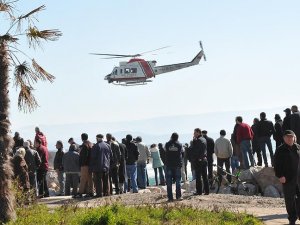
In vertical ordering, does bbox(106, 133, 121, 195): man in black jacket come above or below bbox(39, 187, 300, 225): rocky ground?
above

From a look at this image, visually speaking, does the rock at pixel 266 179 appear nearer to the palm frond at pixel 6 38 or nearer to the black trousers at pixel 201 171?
the black trousers at pixel 201 171

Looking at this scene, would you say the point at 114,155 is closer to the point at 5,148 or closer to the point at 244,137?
the point at 244,137

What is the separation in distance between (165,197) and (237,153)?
5.53 m

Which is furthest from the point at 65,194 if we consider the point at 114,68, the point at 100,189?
the point at 114,68

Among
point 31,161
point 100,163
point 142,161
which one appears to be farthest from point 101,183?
point 142,161

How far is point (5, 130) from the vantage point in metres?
12.4

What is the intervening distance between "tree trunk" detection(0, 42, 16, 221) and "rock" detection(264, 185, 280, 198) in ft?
37.2

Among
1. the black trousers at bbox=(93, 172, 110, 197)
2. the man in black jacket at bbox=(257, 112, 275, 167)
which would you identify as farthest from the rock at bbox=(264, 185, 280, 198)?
the black trousers at bbox=(93, 172, 110, 197)

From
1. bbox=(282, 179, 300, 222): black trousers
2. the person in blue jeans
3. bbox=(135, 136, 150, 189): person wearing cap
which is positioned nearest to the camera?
bbox=(282, 179, 300, 222): black trousers

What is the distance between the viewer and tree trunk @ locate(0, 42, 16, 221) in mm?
12320

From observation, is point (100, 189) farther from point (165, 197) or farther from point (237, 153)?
point (237, 153)

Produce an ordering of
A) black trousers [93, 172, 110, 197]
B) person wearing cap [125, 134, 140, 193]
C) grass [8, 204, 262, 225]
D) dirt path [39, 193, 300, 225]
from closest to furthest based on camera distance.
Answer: grass [8, 204, 262, 225]
dirt path [39, 193, 300, 225]
black trousers [93, 172, 110, 197]
person wearing cap [125, 134, 140, 193]

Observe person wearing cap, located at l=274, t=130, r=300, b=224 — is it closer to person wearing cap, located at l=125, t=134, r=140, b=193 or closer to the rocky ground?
the rocky ground

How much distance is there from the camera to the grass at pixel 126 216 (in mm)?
11461
